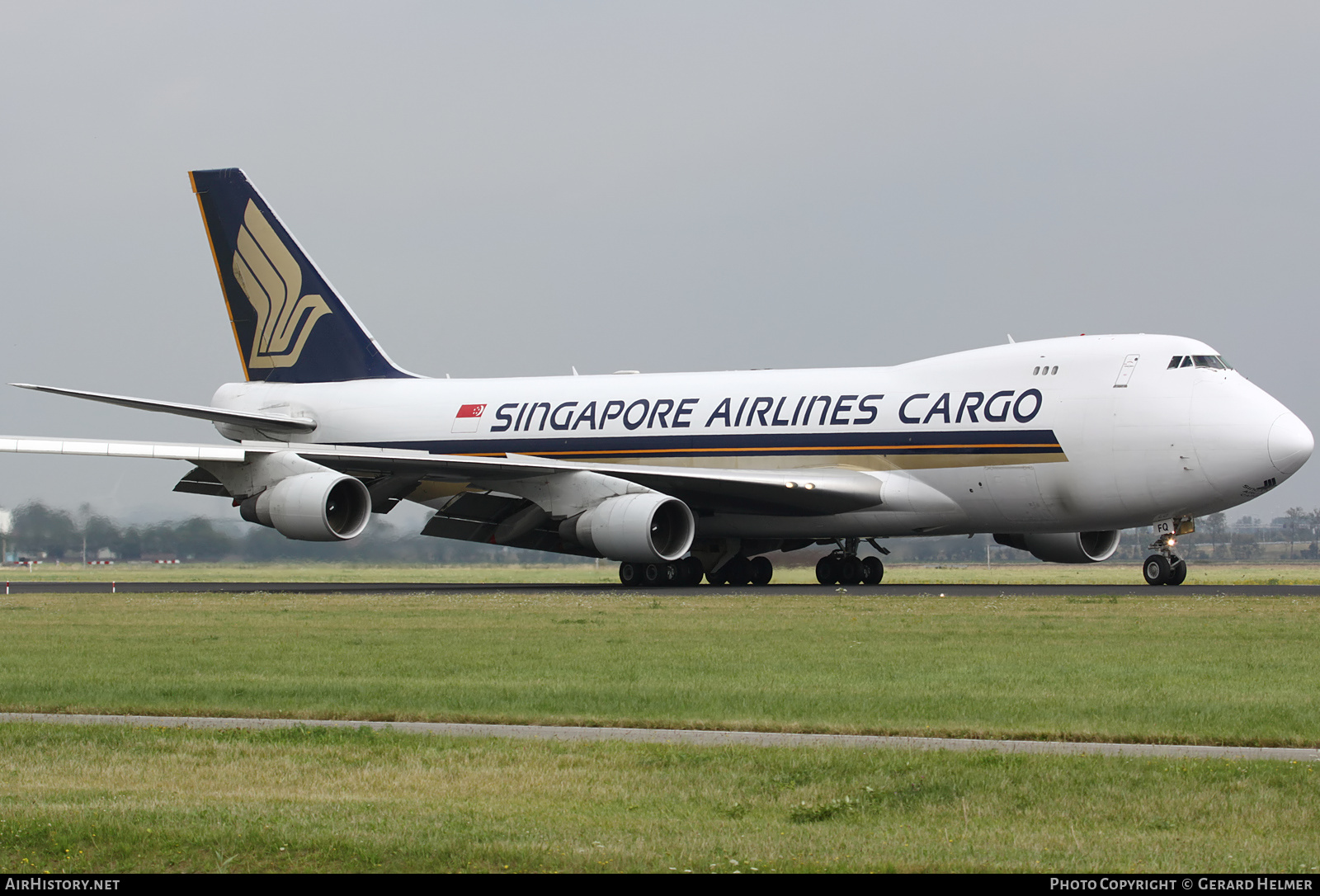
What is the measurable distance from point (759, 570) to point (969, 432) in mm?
7789

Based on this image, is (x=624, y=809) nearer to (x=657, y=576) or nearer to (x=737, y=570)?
(x=657, y=576)

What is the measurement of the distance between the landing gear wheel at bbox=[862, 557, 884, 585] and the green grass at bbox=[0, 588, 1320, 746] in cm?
947

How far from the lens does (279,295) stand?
42.0 metres

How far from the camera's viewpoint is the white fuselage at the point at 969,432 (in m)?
30.0

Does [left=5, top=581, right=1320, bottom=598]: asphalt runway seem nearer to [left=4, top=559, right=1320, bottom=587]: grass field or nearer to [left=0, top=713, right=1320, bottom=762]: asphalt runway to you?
[left=4, top=559, right=1320, bottom=587]: grass field

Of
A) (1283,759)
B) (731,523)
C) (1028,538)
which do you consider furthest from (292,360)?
(1283,759)

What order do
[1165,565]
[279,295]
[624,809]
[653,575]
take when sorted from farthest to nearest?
[279,295]
[653,575]
[1165,565]
[624,809]

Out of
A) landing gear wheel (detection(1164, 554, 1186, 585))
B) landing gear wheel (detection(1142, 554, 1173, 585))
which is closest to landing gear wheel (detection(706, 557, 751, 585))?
landing gear wheel (detection(1142, 554, 1173, 585))

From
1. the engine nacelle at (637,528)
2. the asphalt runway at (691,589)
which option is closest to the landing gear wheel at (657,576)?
the asphalt runway at (691,589)

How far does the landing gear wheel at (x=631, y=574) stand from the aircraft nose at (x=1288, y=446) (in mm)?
13398

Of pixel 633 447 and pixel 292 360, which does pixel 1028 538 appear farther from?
pixel 292 360

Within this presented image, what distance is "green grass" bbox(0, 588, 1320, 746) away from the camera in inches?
510

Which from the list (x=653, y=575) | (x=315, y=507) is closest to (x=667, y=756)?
(x=315, y=507)
